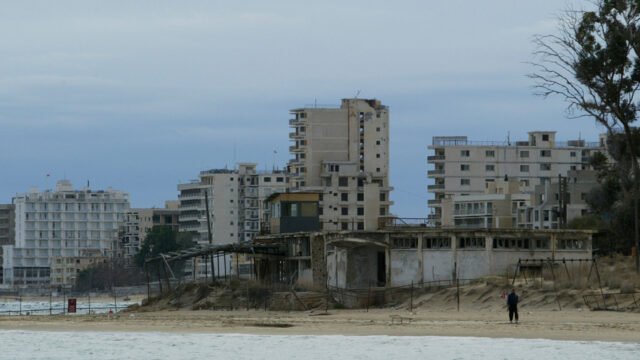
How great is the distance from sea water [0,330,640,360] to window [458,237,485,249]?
57.8 feet

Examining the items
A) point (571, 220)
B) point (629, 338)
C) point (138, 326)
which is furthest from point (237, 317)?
point (571, 220)

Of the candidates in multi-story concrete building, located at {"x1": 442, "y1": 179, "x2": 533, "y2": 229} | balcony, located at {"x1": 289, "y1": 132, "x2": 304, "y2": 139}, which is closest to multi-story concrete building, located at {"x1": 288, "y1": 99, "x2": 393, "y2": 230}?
balcony, located at {"x1": 289, "y1": 132, "x2": 304, "y2": 139}

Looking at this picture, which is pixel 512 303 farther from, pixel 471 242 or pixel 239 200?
pixel 239 200

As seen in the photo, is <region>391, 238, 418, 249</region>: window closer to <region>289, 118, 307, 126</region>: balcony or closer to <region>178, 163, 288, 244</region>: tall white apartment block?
<region>289, 118, 307, 126</region>: balcony

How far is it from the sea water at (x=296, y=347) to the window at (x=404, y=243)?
16684 millimetres

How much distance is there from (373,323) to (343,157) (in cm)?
Result: 9861

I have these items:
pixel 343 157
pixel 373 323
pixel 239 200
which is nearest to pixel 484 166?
pixel 343 157

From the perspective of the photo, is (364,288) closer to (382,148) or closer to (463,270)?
(463,270)

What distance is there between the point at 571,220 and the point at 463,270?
49.3m

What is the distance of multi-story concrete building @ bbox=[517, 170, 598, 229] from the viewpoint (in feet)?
360

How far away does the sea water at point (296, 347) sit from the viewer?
35.7 m

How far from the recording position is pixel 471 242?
2283 inches

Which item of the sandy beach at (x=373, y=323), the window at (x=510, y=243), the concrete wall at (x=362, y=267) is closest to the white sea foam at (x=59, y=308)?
the sandy beach at (x=373, y=323)

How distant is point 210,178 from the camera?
596 feet
